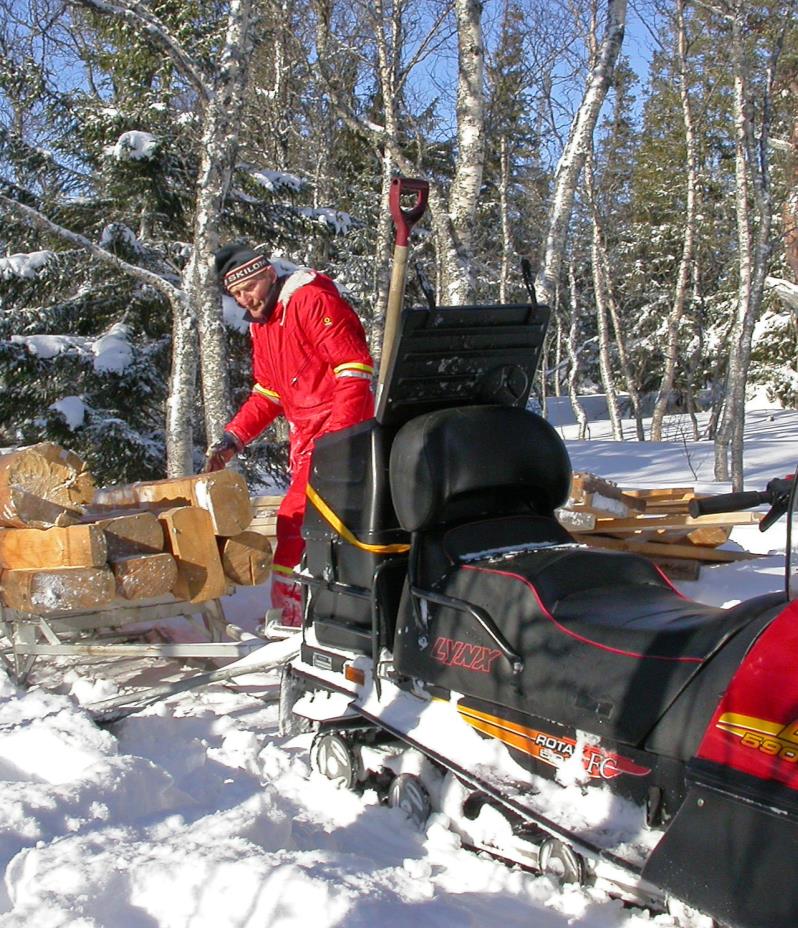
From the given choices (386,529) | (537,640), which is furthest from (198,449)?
(537,640)

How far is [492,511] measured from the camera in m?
3.29

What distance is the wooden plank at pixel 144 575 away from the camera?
4.38 metres

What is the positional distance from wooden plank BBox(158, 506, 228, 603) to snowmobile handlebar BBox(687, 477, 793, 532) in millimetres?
2922

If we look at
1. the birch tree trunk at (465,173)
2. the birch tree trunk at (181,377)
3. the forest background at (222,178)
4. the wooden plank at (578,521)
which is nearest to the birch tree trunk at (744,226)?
the forest background at (222,178)

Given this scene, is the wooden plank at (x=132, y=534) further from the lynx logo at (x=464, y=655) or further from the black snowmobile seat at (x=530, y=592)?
the lynx logo at (x=464, y=655)

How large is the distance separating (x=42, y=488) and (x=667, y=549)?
12.6 ft

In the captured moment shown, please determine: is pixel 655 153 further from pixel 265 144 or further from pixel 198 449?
pixel 198 449

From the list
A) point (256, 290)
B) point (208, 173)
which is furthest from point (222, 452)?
point (208, 173)

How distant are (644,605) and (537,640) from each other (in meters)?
0.31

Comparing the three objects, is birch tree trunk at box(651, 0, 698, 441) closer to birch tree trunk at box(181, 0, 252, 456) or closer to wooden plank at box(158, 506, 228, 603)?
birch tree trunk at box(181, 0, 252, 456)

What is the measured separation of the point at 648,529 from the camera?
21.4 feet

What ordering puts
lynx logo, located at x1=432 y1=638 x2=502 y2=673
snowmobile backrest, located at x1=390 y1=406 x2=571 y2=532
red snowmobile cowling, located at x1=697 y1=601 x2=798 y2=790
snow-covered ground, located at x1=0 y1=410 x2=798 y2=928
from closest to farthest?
red snowmobile cowling, located at x1=697 y1=601 x2=798 y2=790
snow-covered ground, located at x1=0 y1=410 x2=798 y2=928
lynx logo, located at x1=432 y1=638 x2=502 y2=673
snowmobile backrest, located at x1=390 y1=406 x2=571 y2=532

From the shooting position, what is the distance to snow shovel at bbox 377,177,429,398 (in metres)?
3.42

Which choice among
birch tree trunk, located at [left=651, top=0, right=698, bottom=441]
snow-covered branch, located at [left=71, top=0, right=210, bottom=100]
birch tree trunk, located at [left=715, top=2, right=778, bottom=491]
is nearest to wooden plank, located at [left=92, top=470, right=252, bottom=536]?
snow-covered branch, located at [left=71, top=0, right=210, bottom=100]
